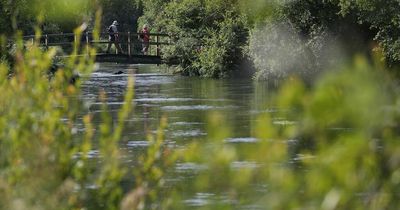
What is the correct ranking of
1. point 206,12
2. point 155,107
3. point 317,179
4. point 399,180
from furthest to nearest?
point 206,12
point 155,107
point 399,180
point 317,179

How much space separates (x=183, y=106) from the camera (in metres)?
27.6

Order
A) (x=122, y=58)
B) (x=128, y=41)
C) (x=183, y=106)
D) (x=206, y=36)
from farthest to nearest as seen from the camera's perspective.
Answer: (x=206, y=36)
(x=128, y=41)
(x=122, y=58)
(x=183, y=106)

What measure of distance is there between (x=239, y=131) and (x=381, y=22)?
14.7 meters

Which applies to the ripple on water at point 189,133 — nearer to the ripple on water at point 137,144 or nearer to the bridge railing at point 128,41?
the ripple on water at point 137,144

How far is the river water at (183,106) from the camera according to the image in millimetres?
19391

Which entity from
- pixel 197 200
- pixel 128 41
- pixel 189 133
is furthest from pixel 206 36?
pixel 197 200

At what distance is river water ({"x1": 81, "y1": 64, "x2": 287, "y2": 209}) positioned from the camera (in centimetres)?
1939

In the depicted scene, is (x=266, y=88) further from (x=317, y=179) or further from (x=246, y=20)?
(x=317, y=179)

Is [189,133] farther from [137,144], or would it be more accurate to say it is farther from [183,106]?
[183,106]

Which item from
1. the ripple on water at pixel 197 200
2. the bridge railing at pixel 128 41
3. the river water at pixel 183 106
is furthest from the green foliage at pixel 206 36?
the ripple on water at pixel 197 200

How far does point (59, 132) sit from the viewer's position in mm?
5742

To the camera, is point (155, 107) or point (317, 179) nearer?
point (317, 179)

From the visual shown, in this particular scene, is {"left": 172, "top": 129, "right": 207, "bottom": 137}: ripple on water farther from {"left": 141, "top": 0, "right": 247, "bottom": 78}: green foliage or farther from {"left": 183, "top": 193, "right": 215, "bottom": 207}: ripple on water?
{"left": 141, "top": 0, "right": 247, "bottom": 78}: green foliage

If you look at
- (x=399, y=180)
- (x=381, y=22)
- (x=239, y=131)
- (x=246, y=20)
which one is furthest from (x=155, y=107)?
(x=399, y=180)
